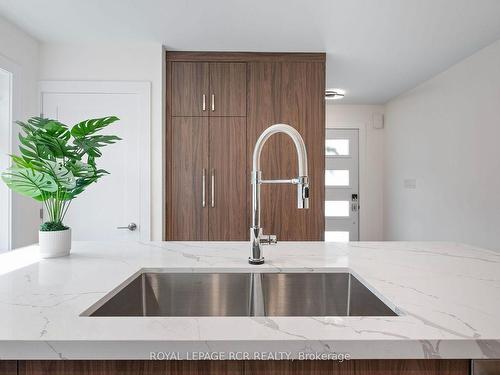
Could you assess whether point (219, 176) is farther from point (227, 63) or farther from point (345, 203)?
point (345, 203)

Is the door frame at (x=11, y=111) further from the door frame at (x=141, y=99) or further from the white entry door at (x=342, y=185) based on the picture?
the white entry door at (x=342, y=185)

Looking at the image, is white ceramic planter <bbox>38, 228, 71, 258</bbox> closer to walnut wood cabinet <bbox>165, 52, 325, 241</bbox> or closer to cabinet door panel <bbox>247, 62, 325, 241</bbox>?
walnut wood cabinet <bbox>165, 52, 325, 241</bbox>

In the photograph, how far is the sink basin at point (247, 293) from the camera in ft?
3.47

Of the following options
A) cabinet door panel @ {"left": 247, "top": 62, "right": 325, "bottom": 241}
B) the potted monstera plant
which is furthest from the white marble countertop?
cabinet door panel @ {"left": 247, "top": 62, "right": 325, "bottom": 241}

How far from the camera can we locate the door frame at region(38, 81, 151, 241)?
2.88 m

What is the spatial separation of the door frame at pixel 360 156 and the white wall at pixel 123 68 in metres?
3.01

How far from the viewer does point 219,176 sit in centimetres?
306

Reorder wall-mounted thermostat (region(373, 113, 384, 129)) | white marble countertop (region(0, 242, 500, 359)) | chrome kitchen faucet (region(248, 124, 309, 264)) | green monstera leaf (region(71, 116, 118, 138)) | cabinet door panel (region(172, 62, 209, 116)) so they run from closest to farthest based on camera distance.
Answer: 1. white marble countertop (region(0, 242, 500, 359))
2. chrome kitchen faucet (region(248, 124, 309, 264))
3. green monstera leaf (region(71, 116, 118, 138))
4. cabinet door panel (region(172, 62, 209, 116))
5. wall-mounted thermostat (region(373, 113, 384, 129))

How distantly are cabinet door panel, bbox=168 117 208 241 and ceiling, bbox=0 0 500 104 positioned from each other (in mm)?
737

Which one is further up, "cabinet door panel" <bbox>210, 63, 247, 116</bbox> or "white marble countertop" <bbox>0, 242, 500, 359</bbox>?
"cabinet door panel" <bbox>210, 63, 247, 116</bbox>

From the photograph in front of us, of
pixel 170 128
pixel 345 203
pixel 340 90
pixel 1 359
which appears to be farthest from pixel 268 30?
pixel 345 203

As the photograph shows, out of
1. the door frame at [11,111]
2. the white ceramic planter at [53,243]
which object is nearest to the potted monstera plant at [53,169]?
the white ceramic planter at [53,243]

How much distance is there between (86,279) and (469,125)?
3520 mm

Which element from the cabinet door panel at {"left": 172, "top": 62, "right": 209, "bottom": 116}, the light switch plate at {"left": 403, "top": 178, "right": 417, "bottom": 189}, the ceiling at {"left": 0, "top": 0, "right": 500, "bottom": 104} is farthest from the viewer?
the light switch plate at {"left": 403, "top": 178, "right": 417, "bottom": 189}
